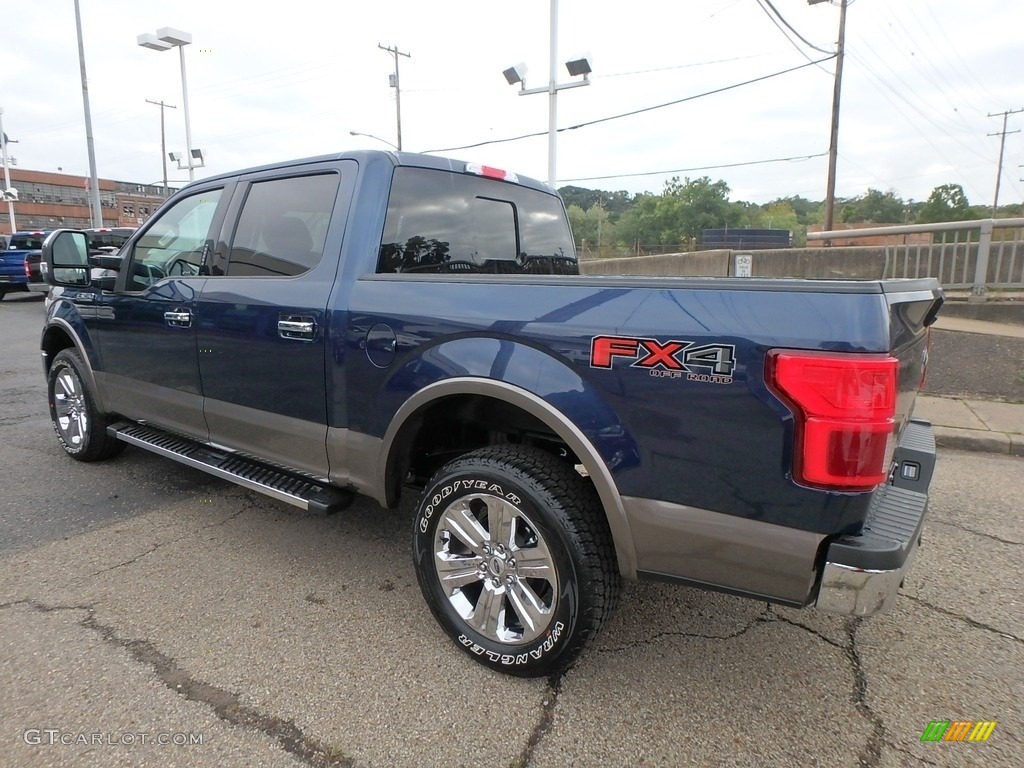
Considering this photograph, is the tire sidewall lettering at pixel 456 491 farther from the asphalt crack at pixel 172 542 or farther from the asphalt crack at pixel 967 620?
the asphalt crack at pixel 967 620

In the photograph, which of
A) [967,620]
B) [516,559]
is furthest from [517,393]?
[967,620]

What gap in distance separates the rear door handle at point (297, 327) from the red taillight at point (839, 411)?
6.33ft

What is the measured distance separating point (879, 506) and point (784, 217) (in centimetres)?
8934

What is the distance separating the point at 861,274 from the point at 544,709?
1037cm

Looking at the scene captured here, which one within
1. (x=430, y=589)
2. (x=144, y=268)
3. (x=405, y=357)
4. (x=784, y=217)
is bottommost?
(x=430, y=589)

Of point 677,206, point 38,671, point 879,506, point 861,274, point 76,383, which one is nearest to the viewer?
point 879,506

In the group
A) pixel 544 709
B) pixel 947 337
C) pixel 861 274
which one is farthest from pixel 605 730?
pixel 861 274

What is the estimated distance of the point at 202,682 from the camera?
2.34 metres

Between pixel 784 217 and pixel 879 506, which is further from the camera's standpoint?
pixel 784 217

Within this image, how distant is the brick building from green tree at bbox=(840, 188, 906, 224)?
84122mm

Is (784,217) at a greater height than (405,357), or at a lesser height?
greater

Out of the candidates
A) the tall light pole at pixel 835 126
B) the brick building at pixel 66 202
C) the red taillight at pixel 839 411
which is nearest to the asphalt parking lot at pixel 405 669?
the red taillight at pixel 839 411

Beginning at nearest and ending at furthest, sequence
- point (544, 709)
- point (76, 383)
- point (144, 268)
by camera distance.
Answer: point (544, 709), point (144, 268), point (76, 383)

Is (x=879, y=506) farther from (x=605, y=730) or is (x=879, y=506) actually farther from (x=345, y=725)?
(x=345, y=725)
